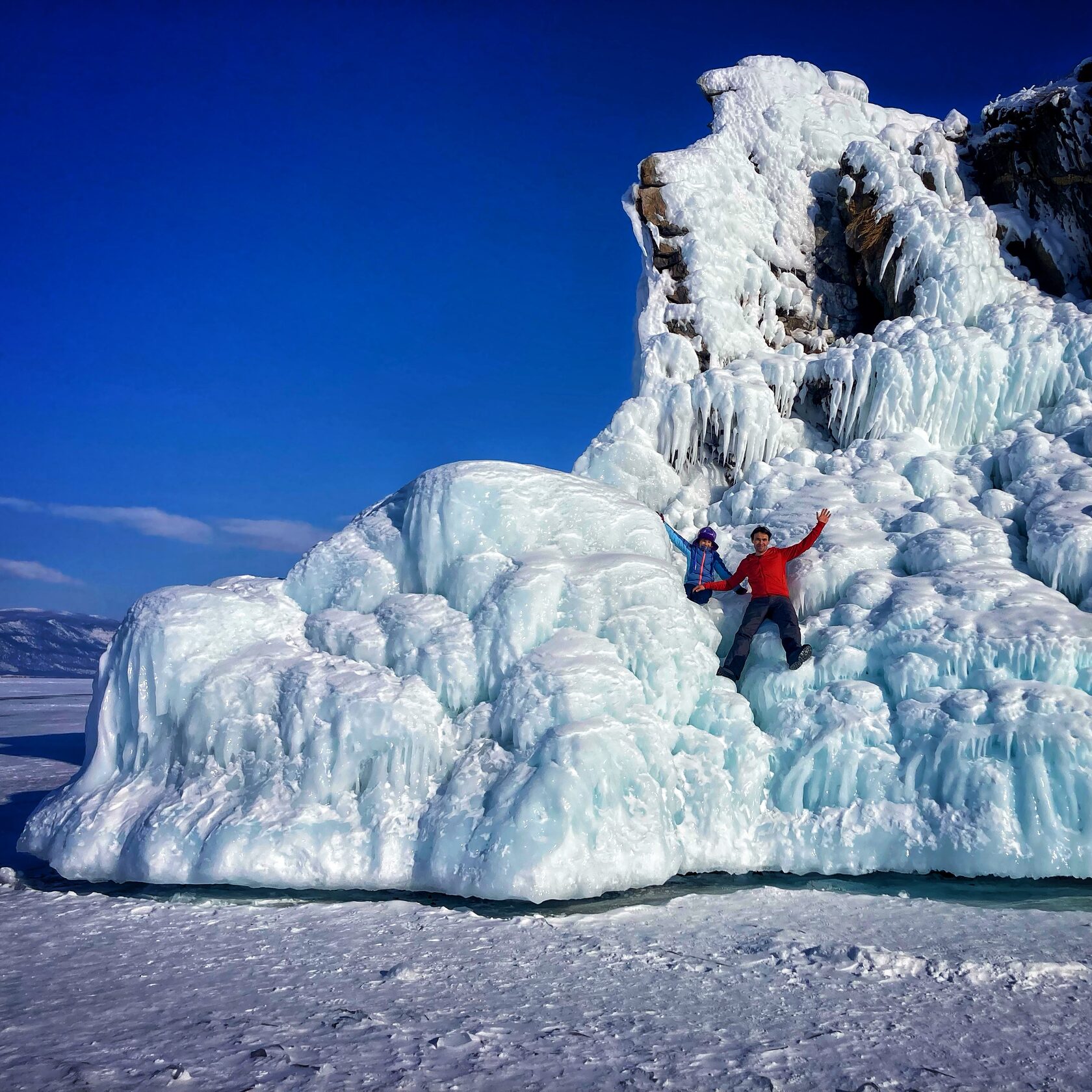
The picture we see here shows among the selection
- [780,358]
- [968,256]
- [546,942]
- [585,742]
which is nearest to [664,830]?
[585,742]

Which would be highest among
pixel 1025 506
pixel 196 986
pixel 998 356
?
pixel 998 356

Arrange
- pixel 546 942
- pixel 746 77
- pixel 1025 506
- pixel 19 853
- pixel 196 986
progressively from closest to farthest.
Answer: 1. pixel 196 986
2. pixel 546 942
3. pixel 19 853
4. pixel 1025 506
5. pixel 746 77

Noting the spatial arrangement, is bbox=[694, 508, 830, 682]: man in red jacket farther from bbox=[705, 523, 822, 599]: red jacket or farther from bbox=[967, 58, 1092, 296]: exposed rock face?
bbox=[967, 58, 1092, 296]: exposed rock face

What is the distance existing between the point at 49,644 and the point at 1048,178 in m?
55.5

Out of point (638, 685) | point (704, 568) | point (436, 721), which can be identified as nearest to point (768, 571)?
point (704, 568)

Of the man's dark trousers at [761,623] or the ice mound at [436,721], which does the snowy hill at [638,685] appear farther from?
the man's dark trousers at [761,623]

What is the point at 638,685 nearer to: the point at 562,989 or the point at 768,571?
the point at 768,571

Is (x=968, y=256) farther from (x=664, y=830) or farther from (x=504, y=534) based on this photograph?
(x=664, y=830)

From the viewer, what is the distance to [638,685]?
6.77 meters

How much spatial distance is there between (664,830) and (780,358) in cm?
736

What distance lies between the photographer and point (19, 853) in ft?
23.9

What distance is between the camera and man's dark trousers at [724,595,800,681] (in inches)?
282

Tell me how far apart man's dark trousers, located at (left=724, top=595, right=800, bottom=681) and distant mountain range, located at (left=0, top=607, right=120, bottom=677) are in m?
45.2

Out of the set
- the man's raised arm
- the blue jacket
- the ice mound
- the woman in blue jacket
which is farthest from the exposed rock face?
the ice mound
